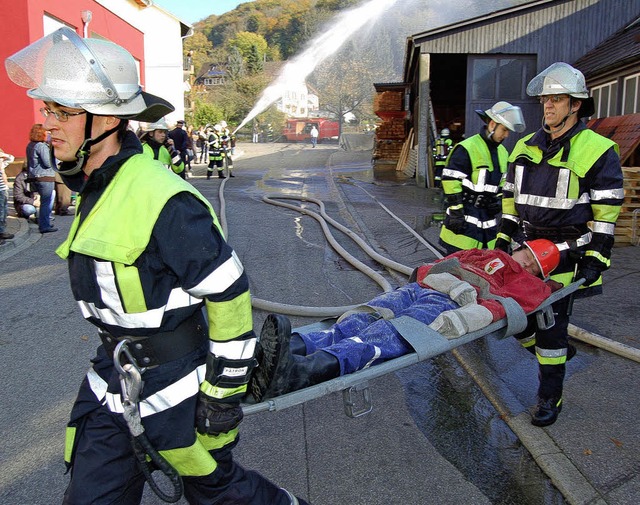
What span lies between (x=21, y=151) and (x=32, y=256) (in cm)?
923

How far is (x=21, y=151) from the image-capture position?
55.1 feet

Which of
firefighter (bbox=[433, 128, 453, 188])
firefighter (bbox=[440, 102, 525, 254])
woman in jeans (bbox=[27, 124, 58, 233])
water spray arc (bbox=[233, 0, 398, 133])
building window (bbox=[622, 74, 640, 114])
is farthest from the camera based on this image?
water spray arc (bbox=[233, 0, 398, 133])

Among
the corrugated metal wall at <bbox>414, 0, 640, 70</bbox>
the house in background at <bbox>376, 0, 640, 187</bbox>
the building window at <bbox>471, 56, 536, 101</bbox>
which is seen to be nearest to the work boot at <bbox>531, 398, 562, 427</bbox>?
the house in background at <bbox>376, 0, 640, 187</bbox>

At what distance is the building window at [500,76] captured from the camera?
18.6 m

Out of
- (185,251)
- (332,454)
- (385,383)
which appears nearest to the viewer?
(185,251)

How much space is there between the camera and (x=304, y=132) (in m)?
67.3

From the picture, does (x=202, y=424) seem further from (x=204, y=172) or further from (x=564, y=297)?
(x=204, y=172)

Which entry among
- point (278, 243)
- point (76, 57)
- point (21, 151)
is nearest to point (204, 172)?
point (21, 151)

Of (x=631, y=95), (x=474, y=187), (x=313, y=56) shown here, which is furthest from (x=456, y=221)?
(x=313, y=56)

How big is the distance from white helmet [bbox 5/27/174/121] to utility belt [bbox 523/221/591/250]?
116 inches

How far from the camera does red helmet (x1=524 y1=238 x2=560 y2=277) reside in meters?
4.12

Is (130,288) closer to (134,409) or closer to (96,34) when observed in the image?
(134,409)

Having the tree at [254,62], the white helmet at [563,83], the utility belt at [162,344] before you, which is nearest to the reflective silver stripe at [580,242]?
the white helmet at [563,83]

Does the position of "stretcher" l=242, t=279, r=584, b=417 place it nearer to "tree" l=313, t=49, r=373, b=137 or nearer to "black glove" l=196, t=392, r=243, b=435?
"black glove" l=196, t=392, r=243, b=435
